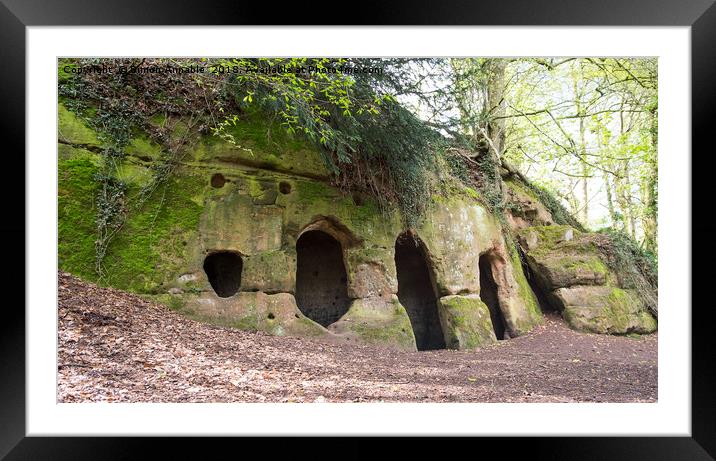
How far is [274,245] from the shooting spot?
298 inches

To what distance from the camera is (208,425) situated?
330cm

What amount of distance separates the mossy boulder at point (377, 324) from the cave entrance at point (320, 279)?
1.73m

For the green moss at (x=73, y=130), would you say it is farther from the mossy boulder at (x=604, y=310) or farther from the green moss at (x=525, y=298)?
the mossy boulder at (x=604, y=310)

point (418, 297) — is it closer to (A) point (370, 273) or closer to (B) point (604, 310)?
(A) point (370, 273)

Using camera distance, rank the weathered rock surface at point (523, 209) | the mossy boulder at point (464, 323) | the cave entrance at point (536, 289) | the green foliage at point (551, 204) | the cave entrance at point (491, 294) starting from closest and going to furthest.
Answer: the mossy boulder at point (464, 323)
the cave entrance at point (491, 294)
the cave entrance at point (536, 289)
the weathered rock surface at point (523, 209)
the green foliage at point (551, 204)

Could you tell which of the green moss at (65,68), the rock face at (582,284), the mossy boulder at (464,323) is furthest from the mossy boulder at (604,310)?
the green moss at (65,68)

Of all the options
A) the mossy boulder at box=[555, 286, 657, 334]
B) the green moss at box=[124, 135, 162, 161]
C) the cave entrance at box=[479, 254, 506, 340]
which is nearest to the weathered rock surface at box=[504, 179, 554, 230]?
the cave entrance at box=[479, 254, 506, 340]

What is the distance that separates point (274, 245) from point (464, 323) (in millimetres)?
4039

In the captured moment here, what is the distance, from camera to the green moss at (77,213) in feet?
20.8

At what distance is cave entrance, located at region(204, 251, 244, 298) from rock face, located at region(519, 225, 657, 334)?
6983 mm

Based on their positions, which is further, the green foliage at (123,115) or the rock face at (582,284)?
the rock face at (582,284)
